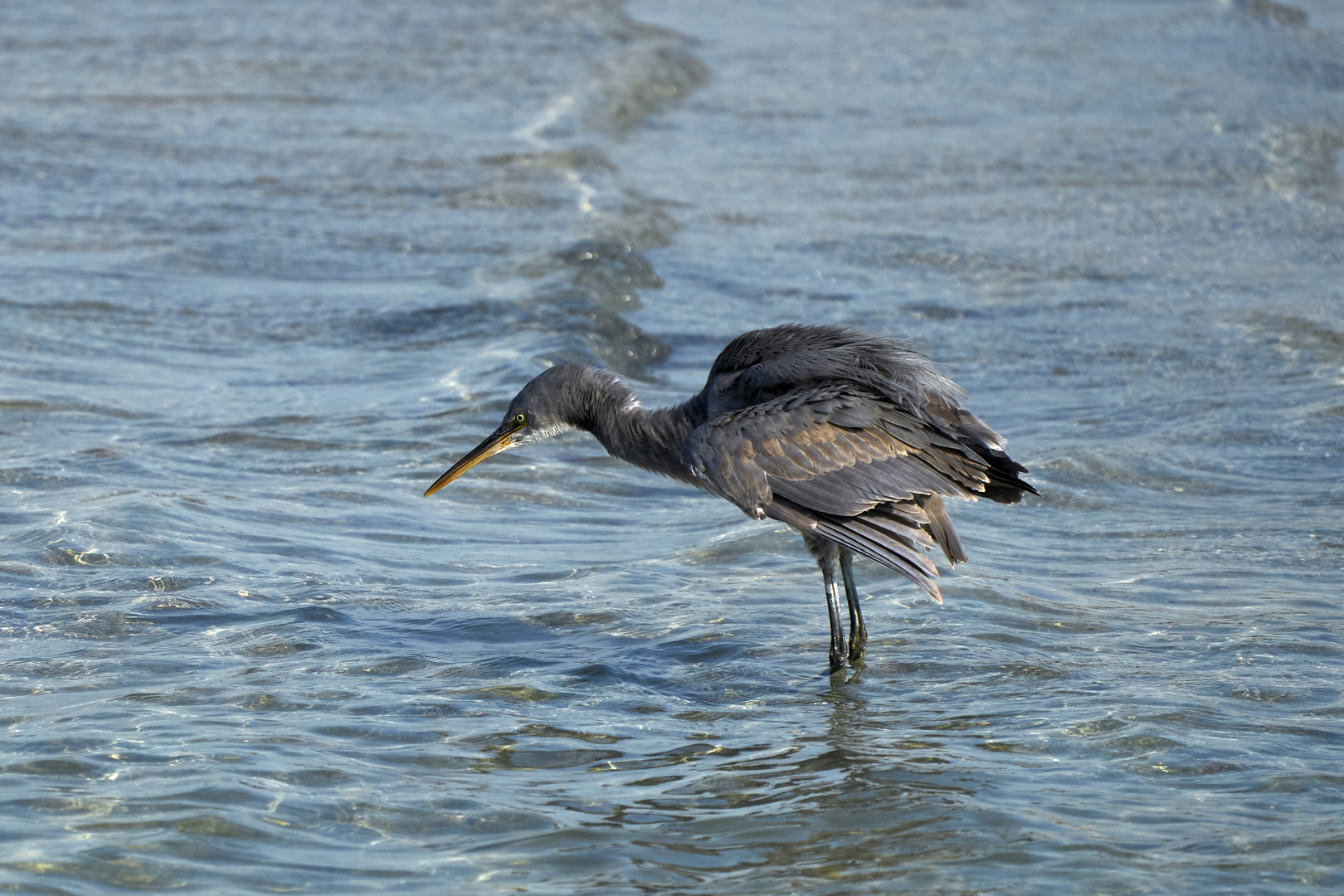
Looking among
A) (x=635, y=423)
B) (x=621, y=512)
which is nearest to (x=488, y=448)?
(x=635, y=423)

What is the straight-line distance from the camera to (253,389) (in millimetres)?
9383

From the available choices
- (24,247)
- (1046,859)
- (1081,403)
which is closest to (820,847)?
(1046,859)

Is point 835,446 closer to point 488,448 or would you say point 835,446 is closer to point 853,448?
point 853,448

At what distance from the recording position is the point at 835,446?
550cm

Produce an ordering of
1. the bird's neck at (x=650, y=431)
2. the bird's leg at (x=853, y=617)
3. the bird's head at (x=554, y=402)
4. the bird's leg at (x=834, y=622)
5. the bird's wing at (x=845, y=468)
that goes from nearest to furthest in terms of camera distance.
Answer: the bird's wing at (x=845, y=468) → the bird's leg at (x=834, y=622) → the bird's leg at (x=853, y=617) → the bird's neck at (x=650, y=431) → the bird's head at (x=554, y=402)

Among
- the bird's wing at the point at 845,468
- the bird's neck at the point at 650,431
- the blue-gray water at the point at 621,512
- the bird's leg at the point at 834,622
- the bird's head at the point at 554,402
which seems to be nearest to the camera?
the blue-gray water at the point at 621,512

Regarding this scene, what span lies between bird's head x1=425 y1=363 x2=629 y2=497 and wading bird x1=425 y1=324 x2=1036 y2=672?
0.08m

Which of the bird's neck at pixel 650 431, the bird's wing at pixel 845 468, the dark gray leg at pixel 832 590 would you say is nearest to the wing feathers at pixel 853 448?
the bird's wing at pixel 845 468

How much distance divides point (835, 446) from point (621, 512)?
8.24 feet

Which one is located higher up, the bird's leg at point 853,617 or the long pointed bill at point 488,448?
the long pointed bill at point 488,448

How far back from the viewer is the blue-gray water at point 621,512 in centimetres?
439

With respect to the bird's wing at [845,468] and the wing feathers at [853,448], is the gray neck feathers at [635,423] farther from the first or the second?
the bird's wing at [845,468]

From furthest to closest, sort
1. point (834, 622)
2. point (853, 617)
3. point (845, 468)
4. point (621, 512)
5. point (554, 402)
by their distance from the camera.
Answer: point (621, 512) < point (554, 402) < point (853, 617) < point (834, 622) < point (845, 468)

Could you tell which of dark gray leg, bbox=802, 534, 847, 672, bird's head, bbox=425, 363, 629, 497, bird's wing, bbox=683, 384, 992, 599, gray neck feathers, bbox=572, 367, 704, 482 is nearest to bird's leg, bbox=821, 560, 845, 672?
dark gray leg, bbox=802, 534, 847, 672
